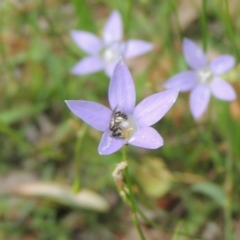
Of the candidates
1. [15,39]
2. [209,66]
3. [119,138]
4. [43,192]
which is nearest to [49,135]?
[43,192]

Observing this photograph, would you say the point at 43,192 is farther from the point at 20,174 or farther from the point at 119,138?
the point at 119,138

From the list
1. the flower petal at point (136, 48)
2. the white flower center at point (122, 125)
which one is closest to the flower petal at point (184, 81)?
the flower petal at point (136, 48)

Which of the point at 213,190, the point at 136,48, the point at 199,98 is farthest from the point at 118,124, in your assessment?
the point at 213,190

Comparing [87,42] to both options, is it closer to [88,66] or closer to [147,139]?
[88,66]

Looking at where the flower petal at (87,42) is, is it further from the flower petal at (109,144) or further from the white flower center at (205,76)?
the flower petal at (109,144)

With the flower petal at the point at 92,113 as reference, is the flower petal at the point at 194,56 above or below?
below

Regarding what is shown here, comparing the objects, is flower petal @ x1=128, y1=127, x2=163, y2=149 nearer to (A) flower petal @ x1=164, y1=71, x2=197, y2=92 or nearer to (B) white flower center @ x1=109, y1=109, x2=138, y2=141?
(B) white flower center @ x1=109, y1=109, x2=138, y2=141
